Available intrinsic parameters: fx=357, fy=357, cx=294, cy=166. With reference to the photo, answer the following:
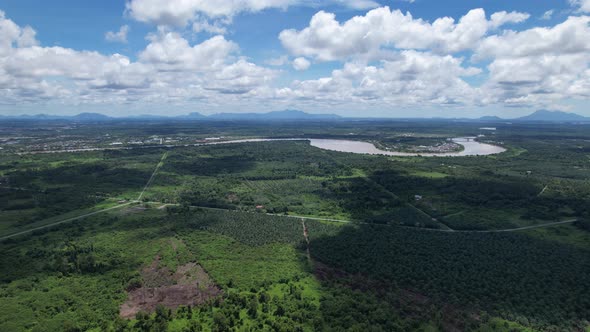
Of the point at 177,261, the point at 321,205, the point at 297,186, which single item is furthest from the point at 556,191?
the point at 177,261

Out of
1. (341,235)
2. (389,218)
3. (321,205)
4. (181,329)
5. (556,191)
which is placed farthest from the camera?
(556,191)

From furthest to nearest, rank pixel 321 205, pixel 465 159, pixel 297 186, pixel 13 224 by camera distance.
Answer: pixel 465 159 → pixel 297 186 → pixel 321 205 → pixel 13 224

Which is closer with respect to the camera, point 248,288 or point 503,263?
point 248,288

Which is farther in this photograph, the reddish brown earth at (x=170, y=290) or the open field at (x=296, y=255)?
the reddish brown earth at (x=170, y=290)

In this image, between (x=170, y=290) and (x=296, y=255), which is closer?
(x=170, y=290)

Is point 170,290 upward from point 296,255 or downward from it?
downward

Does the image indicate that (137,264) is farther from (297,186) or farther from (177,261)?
(297,186)

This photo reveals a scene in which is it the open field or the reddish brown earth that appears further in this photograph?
the reddish brown earth
